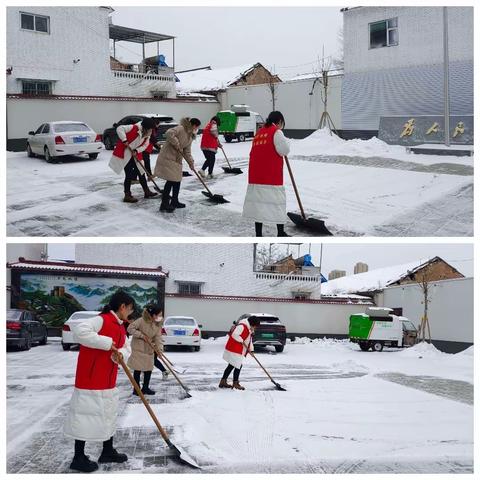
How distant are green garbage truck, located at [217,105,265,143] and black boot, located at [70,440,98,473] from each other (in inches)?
687

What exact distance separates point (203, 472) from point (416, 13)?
20305 mm

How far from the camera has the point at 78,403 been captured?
4.05 metres

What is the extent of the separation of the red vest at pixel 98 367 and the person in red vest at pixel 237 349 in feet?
11.7

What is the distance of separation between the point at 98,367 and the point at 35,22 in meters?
20.1

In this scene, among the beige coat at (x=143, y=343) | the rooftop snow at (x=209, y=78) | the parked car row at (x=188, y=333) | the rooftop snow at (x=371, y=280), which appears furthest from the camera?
the rooftop snow at (x=209, y=78)

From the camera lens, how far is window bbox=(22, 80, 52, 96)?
20734mm

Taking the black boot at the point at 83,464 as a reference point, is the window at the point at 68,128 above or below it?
above

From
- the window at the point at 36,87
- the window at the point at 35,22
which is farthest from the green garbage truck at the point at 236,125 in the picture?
the window at the point at 35,22

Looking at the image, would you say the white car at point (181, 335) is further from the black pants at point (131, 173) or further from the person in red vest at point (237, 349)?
the person in red vest at point (237, 349)

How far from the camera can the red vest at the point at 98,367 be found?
13.4 ft

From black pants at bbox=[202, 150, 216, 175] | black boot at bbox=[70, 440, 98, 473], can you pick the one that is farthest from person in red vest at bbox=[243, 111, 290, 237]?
black pants at bbox=[202, 150, 216, 175]

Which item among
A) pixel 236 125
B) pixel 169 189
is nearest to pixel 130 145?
pixel 169 189

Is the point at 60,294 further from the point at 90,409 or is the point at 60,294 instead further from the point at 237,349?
the point at 90,409

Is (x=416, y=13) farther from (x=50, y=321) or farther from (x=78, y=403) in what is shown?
(x=78, y=403)
